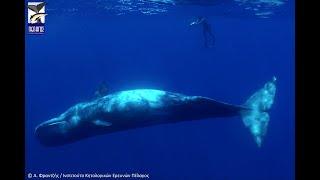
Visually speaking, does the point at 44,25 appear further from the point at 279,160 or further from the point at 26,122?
the point at 279,160

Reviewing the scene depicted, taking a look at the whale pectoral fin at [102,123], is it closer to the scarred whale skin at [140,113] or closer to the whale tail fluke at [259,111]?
the scarred whale skin at [140,113]

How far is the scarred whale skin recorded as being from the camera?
25.6 ft

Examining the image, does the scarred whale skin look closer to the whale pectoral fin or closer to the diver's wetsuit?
the whale pectoral fin

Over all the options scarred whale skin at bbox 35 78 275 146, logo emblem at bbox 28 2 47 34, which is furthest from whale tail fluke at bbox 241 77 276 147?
logo emblem at bbox 28 2 47 34

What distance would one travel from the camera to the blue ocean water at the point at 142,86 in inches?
297

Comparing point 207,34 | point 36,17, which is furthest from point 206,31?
point 36,17

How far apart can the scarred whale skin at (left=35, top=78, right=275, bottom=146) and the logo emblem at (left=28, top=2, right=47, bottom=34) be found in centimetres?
165

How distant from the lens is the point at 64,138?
8.52 metres

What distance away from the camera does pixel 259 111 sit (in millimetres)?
7953

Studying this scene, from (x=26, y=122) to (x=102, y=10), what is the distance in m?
2.86

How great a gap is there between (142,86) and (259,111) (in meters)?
2.26

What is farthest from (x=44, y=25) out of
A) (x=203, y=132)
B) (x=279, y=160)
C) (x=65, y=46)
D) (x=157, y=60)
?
(x=279, y=160)

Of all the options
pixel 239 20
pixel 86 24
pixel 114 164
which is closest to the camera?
pixel 114 164

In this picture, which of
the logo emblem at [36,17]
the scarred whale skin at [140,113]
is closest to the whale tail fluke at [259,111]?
the scarred whale skin at [140,113]
